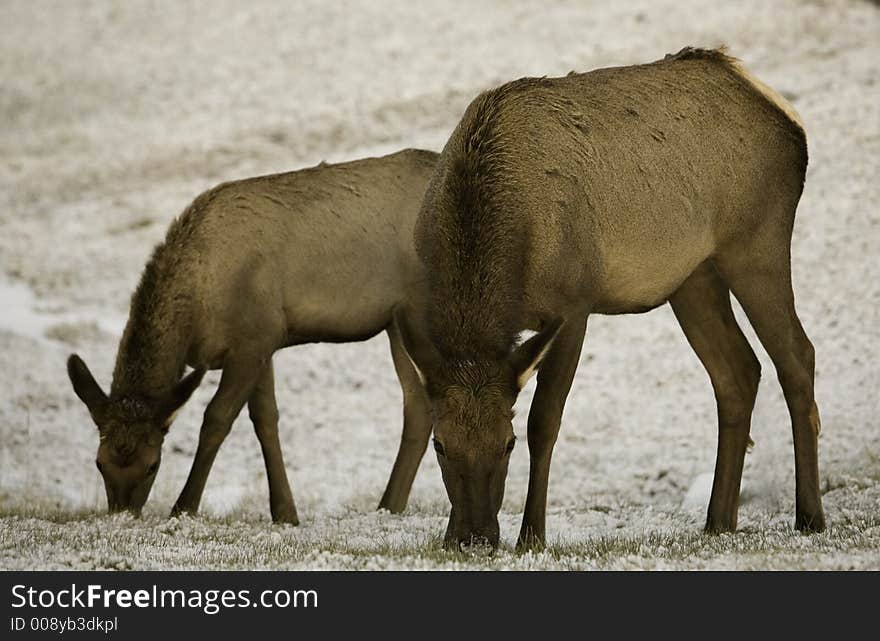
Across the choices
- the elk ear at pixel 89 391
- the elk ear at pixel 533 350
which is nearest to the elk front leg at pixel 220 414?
the elk ear at pixel 89 391

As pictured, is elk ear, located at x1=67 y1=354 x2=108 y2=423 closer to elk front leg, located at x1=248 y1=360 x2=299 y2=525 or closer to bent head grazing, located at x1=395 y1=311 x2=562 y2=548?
elk front leg, located at x1=248 y1=360 x2=299 y2=525

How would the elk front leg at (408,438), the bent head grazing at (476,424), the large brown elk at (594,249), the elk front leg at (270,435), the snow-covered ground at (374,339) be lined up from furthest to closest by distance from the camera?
1. the elk front leg at (408,438)
2. the elk front leg at (270,435)
3. the snow-covered ground at (374,339)
4. the large brown elk at (594,249)
5. the bent head grazing at (476,424)

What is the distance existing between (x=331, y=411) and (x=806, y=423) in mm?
7828

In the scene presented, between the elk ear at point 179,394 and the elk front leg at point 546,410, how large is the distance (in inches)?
121

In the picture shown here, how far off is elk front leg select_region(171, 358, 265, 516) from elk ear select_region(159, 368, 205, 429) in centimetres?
40

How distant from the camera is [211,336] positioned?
10.6 m

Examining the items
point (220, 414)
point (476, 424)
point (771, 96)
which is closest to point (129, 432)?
point (220, 414)

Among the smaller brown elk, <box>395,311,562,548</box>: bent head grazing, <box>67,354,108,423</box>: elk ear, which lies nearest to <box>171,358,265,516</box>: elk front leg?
the smaller brown elk

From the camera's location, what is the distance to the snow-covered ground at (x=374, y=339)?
9.16m

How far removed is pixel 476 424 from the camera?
7.25 metres

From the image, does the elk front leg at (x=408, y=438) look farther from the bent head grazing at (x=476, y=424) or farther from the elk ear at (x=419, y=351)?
the bent head grazing at (x=476, y=424)

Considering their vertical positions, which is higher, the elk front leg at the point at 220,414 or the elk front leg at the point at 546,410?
the elk front leg at the point at 546,410

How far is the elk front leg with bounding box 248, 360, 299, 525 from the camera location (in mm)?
11086

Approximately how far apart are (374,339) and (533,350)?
10956 mm
